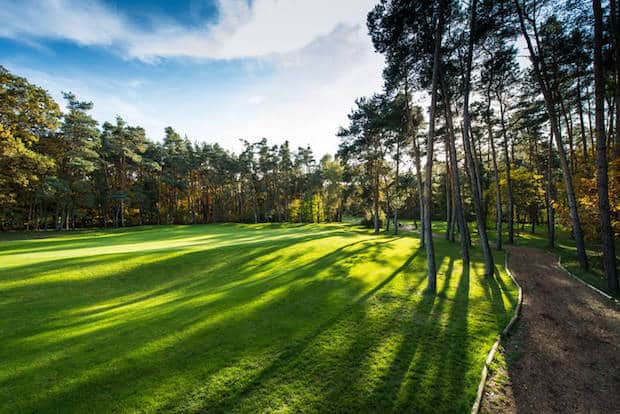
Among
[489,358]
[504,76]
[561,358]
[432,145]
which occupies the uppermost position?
[504,76]

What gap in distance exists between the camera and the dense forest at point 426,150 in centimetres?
1080

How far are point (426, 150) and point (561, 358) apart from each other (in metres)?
13.5

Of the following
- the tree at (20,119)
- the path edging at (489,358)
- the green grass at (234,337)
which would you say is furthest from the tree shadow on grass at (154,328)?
the tree at (20,119)

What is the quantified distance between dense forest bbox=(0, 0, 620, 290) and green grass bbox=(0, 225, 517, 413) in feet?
9.46

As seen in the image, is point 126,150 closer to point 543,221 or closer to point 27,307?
point 27,307

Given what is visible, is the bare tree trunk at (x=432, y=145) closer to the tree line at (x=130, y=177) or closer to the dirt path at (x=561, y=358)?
the dirt path at (x=561, y=358)

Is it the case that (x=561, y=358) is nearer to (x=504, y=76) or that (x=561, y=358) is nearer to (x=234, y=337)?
(x=234, y=337)

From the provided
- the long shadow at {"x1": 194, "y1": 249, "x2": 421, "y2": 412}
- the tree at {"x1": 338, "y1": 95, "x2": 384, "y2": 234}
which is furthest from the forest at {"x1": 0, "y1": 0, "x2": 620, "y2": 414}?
the tree at {"x1": 338, "y1": 95, "x2": 384, "y2": 234}

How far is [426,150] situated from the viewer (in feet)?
53.5

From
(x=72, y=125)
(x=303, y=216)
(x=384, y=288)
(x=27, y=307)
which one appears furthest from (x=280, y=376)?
(x=303, y=216)

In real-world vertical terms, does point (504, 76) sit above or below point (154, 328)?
above

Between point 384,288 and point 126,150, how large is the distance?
46.0 metres

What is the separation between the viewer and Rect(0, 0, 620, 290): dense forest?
10.8 m

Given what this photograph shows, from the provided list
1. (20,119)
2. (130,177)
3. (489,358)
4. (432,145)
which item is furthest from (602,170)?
(130,177)
